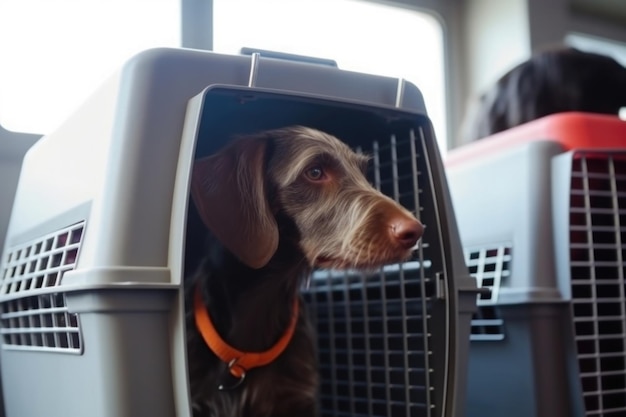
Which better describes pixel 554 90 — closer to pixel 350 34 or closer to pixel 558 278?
pixel 558 278

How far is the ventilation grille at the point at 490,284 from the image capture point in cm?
91

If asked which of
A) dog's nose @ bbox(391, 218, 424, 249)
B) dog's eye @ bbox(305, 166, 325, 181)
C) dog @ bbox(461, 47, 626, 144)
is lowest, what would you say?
dog's nose @ bbox(391, 218, 424, 249)

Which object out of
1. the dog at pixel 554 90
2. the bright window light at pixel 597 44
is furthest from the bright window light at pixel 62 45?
the bright window light at pixel 597 44

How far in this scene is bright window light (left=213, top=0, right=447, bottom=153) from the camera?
4.41ft

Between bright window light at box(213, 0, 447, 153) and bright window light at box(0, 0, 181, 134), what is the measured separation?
120 mm

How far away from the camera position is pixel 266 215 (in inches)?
29.3

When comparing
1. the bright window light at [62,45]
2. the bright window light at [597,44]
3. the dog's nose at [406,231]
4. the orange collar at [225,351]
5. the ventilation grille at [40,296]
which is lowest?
the orange collar at [225,351]

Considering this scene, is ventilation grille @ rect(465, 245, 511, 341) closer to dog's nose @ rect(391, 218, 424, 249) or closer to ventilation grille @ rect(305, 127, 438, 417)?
ventilation grille @ rect(305, 127, 438, 417)

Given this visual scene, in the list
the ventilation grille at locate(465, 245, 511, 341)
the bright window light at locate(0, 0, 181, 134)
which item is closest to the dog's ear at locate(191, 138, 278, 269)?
the ventilation grille at locate(465, 245, 511, 341)

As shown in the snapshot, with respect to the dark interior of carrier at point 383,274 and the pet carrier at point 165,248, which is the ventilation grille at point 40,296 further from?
the dark interior of carrier at point 383,274

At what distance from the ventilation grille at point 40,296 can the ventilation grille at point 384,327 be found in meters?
0.37

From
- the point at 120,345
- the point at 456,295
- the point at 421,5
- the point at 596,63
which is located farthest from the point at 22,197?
the point at 421,5

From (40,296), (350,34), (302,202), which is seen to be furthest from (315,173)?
(350,34)

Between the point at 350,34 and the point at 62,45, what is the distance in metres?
0.58
